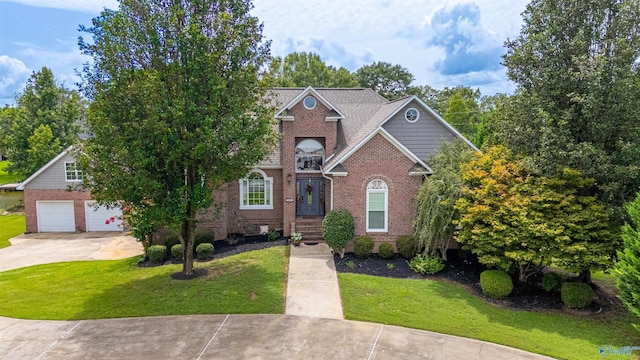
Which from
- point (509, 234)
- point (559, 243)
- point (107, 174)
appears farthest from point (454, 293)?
point (107, 174)

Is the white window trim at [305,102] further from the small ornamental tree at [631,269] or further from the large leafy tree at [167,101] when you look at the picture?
the small ornamental tree at [631,269]

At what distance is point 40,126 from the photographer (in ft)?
114

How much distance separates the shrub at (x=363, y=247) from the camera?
1688 cm

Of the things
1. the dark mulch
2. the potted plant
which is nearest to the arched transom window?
the potted plant

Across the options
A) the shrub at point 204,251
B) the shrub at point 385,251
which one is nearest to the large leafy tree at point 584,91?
the shrub at point 385,251

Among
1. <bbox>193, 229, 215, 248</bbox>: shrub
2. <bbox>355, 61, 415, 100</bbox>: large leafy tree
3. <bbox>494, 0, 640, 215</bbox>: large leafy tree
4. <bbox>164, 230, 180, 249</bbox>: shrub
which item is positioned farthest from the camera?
<bbox>355, 61, 415, 100</bbox>: large leafy tree

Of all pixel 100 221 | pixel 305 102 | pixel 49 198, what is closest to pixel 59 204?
pixel 49 198

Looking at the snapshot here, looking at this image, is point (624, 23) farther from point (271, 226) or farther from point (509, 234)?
point (271, 226)

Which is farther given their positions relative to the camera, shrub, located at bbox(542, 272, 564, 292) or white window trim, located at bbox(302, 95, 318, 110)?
white window trim, located at bbox(302, 95, 318, 110)

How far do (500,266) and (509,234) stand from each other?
4.33 feet

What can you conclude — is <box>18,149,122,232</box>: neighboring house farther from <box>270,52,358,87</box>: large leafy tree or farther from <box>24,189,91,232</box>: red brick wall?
<box>270,52,358,87</box>: large leafy tree

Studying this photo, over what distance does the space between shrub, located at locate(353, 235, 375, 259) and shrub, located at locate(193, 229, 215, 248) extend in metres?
7.13

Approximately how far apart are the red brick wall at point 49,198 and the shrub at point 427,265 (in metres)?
20.1

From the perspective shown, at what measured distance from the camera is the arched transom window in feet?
68.6
